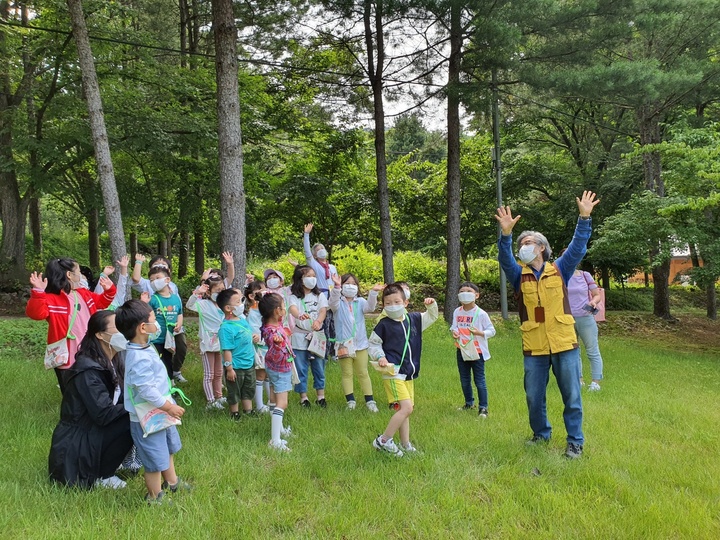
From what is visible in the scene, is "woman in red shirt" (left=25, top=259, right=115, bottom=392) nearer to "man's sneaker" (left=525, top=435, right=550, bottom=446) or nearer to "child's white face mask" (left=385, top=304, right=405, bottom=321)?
"child's white face mask" (left=385, top=304, right=405, bottom=321)

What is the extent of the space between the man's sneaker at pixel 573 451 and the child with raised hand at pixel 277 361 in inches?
104

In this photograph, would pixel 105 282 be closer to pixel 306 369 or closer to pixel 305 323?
pixel 305 323

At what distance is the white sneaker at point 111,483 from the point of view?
3654 millimetres

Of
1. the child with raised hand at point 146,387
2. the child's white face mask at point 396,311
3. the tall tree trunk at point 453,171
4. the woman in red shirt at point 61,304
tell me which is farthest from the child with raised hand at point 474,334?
the tall tree trunk at point 453,171

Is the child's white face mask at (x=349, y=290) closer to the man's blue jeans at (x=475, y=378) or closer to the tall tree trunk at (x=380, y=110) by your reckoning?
the man's blue jeans at (x=475, y=378)

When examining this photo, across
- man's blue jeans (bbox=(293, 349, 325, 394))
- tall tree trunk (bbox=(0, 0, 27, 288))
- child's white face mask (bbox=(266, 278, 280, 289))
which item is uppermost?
tall tree trunk (bbox=(0, 0, 27, 288))

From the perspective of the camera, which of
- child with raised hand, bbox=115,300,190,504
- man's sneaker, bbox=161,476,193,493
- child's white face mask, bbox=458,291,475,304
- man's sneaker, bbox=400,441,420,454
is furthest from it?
child's white face mask, bbox=458,291,475,304

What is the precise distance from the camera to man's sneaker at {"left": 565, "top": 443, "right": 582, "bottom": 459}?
4387 millimetres

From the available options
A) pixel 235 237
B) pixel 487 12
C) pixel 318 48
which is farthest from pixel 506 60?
pixel 235 237

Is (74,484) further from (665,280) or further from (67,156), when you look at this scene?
(665,280)

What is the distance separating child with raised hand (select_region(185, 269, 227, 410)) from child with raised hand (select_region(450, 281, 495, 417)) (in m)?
3.05

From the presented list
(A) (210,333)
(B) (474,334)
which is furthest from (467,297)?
(A) (210,333)

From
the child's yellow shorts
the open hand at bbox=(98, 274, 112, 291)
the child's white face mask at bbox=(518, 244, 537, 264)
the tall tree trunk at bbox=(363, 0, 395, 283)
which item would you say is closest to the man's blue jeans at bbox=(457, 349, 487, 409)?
the child's yellow shorts

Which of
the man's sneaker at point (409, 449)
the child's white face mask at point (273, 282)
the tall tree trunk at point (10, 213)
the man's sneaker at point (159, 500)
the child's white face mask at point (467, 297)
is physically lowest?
the man's sneaker at point (409, 449)
